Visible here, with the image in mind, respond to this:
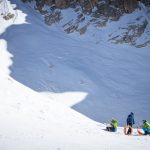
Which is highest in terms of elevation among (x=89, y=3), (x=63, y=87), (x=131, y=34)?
(x=89, y=3)

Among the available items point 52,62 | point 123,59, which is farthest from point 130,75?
point 52,62

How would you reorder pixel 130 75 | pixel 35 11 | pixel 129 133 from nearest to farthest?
pixel 129 133, pixel 130 75, pixel 35 11

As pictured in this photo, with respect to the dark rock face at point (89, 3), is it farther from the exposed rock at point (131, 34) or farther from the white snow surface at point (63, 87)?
the exposed rock at point (131, 34)

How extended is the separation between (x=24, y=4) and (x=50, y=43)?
14.3 meters

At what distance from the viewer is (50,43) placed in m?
40.9

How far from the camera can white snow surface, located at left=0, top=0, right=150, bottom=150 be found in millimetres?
14164

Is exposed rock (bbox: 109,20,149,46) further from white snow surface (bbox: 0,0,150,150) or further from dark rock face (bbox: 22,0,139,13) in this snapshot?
dark rock face (bbox: 22,0,139,13)

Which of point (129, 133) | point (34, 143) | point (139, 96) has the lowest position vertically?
point (139, 96)

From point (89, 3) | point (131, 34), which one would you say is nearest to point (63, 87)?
point (131, 34)

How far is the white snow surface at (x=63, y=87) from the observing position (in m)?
14.2

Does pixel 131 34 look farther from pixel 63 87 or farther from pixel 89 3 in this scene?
pixel 63 87

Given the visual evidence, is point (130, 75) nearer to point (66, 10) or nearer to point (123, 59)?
point (123, 59)

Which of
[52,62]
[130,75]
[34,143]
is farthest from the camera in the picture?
[52,62]

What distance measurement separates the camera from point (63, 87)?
97.7 ft
